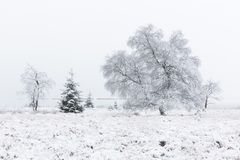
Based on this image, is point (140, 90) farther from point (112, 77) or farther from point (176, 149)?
point (176, 149)

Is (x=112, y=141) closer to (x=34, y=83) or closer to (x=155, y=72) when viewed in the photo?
(x=155, y=72)

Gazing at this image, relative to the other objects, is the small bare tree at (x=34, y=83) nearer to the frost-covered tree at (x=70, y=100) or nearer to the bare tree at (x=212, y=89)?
the frost-covered tree at (x=70, y=100)

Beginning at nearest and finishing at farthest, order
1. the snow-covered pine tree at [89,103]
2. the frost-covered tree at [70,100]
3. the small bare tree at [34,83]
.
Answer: the frost-covered tree at [70,100]
the small bare tree at [34,83]
the snow-covered pine tree at [89,103]

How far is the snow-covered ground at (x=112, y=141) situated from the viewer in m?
15.7

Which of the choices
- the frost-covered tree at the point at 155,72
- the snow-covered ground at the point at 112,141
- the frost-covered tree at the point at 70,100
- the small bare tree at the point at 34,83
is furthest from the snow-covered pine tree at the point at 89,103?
the snow-covered ground at the point at 112,141

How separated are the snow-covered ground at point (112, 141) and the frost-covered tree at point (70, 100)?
59.6 feet

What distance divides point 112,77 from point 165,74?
5557mm

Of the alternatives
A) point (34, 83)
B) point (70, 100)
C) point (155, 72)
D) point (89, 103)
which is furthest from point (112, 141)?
point (89, 103)

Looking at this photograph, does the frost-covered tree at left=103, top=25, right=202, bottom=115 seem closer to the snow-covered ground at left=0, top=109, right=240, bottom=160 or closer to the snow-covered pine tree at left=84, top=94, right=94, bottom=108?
the snow-covered ground at left=0, top=109, right=240, bottom=160

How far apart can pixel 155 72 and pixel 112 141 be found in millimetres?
17404

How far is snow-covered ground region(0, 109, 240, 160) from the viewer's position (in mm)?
15742

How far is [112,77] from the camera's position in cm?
3672

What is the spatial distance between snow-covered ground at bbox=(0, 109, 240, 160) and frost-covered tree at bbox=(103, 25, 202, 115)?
10667 mm

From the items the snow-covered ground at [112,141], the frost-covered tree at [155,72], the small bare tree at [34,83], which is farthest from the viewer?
the small bare tree at [34,83]
